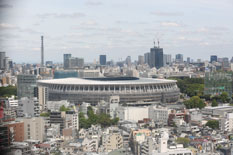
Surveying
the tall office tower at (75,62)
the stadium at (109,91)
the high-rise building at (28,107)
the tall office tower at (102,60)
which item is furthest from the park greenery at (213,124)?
the tall office tower at (102,60)

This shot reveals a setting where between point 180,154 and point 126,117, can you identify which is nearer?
point 180,154

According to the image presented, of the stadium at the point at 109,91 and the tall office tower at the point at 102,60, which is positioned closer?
the stadium at the point at 109,91

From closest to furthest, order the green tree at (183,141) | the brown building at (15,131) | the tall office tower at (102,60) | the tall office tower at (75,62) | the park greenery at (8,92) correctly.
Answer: the brown building at (15,131) < the green tree at (183,141) < the park greenery at (8,92) < the tall office tower at (75,62) < the tall office tower at (102,60)

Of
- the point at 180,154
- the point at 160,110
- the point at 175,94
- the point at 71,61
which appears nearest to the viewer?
the point at 180,154

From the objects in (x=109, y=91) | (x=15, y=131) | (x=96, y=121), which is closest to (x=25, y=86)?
(x=109, y=91)

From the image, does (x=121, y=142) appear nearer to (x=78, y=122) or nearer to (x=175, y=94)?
(x=78, y=122)


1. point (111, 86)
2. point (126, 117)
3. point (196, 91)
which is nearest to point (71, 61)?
point (196, 91)

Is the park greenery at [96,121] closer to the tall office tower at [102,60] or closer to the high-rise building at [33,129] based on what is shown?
the high-rise building at [33,129]

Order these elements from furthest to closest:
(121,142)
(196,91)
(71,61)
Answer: (71,61) → (196,91) → (121,142)

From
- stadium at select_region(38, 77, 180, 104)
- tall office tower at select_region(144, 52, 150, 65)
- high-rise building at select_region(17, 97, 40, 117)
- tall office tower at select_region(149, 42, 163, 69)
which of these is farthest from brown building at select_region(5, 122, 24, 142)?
tall office tower at select_region(144, 52, 150, 65)
